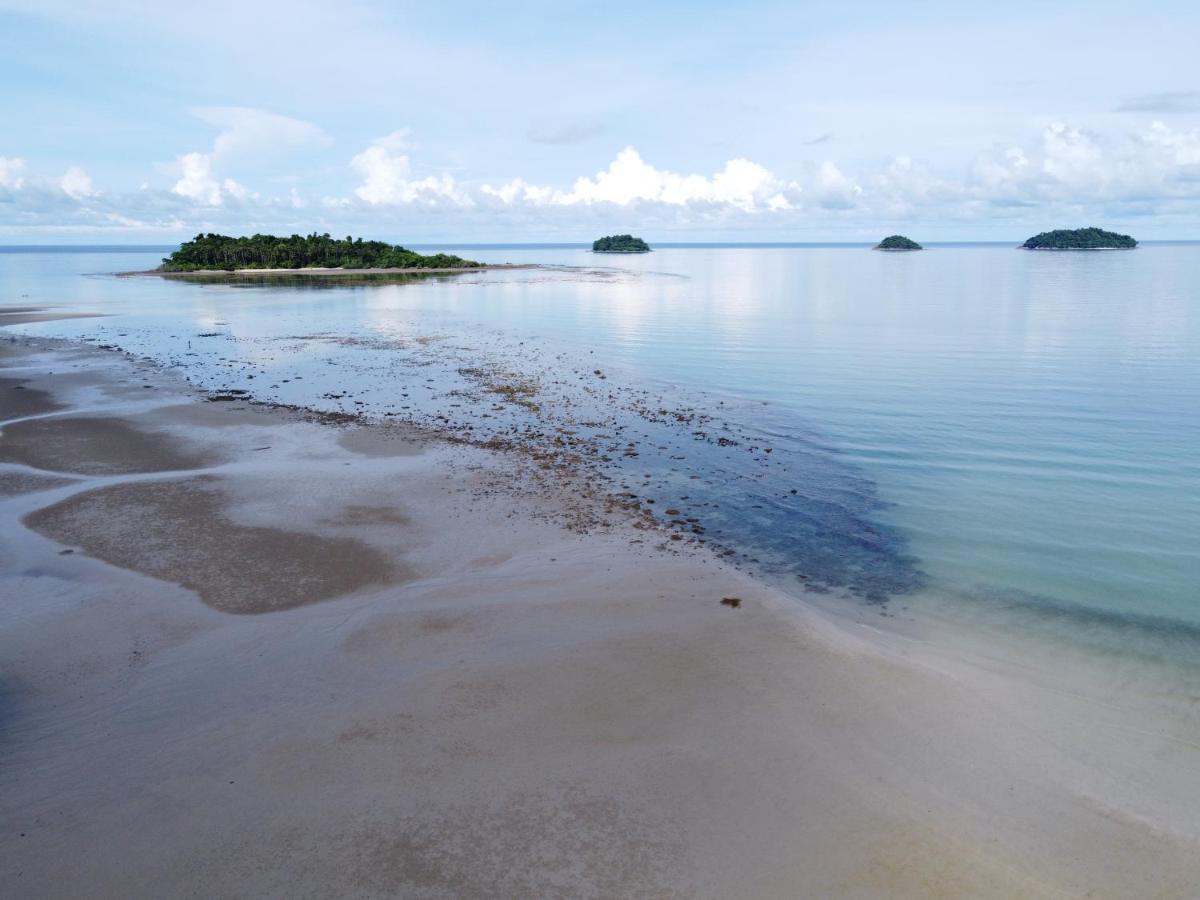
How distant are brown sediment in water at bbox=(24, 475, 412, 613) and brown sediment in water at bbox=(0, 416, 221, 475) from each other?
2.89 m

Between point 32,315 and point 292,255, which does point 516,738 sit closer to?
point 32,315

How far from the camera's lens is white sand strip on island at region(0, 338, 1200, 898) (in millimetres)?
7676

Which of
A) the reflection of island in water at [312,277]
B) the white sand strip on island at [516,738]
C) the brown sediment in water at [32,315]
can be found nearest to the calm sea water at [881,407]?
the brown sediment in water at [32,315]

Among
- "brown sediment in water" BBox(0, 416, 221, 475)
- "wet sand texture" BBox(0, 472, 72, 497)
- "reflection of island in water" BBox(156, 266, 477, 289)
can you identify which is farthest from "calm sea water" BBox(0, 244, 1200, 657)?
"reflection of island in water" BBox(156, 266, 477, 289)

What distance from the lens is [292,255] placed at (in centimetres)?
14962

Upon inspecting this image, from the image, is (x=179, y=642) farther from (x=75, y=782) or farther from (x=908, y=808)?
(x=908, y=808)

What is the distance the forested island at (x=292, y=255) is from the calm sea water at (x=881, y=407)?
72533 mm

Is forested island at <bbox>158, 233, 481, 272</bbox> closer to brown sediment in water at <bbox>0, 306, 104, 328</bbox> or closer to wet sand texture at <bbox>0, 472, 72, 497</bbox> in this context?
brown sediment in water at <bbox>0, 306, 104, 328</bbox>

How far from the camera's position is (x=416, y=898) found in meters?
7.25

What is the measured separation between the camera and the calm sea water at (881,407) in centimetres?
1570

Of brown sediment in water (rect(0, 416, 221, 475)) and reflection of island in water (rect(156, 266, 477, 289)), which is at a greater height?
reflection of island in water (rect(156, 266, 477, 289))

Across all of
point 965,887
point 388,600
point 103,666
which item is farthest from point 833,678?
point 103,666

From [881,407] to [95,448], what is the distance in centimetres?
2764

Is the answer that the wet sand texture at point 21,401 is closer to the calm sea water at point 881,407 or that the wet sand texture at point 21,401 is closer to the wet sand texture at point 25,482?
the calm sea water at point 881,407
